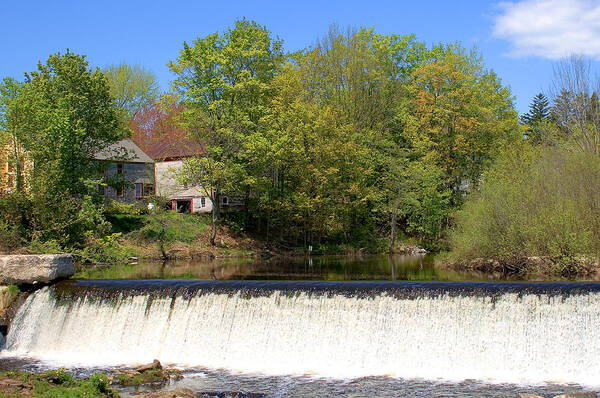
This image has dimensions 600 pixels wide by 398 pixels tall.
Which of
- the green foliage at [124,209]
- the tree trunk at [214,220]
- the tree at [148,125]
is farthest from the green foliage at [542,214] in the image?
the tree at [148,125]

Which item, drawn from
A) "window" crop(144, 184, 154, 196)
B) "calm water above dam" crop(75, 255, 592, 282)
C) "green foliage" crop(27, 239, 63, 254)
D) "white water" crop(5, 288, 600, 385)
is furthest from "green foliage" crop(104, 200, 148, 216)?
"white water" crop(5, 288, 600, 385)

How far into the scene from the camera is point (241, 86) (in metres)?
39.0

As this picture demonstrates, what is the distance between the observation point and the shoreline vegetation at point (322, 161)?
25875 millimetres

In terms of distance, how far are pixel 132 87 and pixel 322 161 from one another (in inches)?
1399

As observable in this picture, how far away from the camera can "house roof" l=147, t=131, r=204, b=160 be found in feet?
137

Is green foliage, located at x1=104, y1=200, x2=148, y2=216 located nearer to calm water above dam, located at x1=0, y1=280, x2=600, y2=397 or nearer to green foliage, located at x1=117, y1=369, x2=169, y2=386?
calm water above dam, located at x1=0, y1=280, x2=600, y2=397

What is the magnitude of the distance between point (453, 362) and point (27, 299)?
40.6 feet

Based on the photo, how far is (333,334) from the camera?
53.2 feet

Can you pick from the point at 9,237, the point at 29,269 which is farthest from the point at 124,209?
the point at 29,269

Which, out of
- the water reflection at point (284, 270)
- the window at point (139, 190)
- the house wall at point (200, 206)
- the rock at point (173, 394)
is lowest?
the rock at point (173, 394)

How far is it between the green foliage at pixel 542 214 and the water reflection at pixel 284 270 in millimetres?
1674

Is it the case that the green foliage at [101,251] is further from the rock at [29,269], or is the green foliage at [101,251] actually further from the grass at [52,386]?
the grass at [52,386]

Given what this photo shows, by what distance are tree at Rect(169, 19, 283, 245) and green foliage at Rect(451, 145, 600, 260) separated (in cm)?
1628

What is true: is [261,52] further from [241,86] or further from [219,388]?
[219,388]
